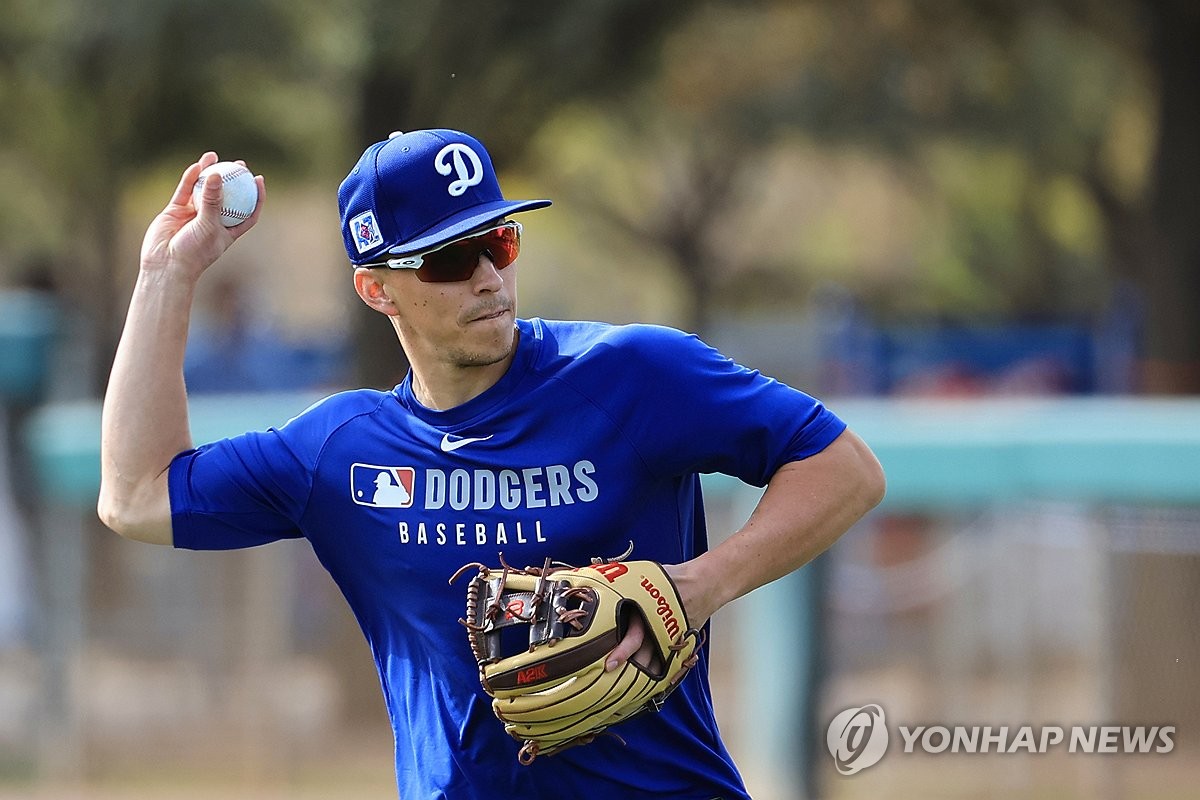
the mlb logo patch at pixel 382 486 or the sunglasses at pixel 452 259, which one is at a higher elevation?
the sunglasses at pixel 452 259

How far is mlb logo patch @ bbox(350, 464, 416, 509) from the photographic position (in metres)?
3.26

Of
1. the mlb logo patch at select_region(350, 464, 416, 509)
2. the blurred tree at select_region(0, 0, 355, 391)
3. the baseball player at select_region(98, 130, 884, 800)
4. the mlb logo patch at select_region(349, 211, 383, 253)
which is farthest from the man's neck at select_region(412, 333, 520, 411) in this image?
the blurred tree at select_region(0, 0, 355, 391)

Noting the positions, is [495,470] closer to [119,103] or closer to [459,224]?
[459,224]

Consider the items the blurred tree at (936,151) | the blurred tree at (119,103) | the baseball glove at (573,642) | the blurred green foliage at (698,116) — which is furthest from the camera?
the blurred tree at (936,151)

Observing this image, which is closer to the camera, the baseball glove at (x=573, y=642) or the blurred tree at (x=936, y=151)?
the baseball glove at (x=573, y=642)

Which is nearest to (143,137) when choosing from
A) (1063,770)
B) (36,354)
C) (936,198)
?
(36,354)

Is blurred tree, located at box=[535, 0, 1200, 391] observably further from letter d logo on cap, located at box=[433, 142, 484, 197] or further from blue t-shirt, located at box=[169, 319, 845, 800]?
blue t-shirt, located at box=[169, 319, 845, 800]

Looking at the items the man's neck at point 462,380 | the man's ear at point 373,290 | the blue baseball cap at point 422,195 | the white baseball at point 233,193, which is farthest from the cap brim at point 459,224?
the white baseball at point 233,193

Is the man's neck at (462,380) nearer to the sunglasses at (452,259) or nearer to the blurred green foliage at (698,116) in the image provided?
the sunglasses at (452,259)

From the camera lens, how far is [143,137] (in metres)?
13.3

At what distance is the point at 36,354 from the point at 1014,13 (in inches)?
253

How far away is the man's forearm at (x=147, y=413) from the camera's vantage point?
3424mm

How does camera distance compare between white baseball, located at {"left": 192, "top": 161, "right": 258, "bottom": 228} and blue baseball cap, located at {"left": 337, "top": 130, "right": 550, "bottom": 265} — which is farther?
white baseball, located at {"left": 192, "top": 161, "right": 258, "bottom": 228}

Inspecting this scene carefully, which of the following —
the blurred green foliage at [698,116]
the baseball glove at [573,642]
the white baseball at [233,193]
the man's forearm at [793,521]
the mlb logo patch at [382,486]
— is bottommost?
the baseball glove at [573,642]
